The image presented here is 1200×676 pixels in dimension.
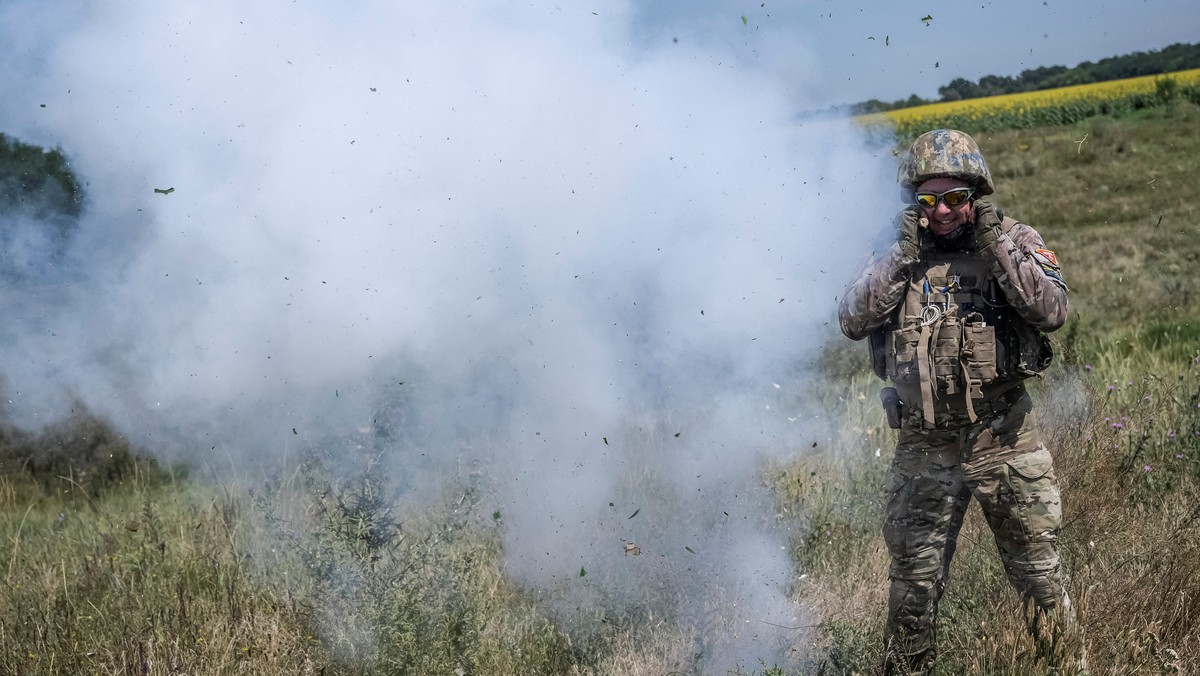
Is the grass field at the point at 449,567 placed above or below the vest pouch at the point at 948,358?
below

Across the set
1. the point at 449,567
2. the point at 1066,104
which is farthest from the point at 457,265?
the point at 1066,104

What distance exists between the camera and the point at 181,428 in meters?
5.48

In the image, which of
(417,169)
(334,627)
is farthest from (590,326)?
(334,627)

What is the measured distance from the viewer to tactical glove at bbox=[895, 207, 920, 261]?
3.97m

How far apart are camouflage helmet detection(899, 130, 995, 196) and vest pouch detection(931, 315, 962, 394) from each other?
0.60 metres

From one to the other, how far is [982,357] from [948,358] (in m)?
0.13

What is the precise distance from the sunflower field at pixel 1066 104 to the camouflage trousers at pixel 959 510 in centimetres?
2929

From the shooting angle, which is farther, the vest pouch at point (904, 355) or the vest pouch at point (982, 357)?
the vest pouch at point (904, 355)

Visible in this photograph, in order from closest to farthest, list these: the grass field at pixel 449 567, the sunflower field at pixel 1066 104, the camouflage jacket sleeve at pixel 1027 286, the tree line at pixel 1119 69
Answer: the camouflage jacket sleeve at pixel 1027 286
the grass field at pixel 449 567
the sunflower field at pixel 1066 104
the tree line at pixel 1119 69

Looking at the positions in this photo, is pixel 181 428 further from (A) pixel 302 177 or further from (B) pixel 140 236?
(A) pixel 302 177

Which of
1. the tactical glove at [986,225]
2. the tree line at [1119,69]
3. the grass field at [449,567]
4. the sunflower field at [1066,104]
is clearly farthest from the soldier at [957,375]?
the tree line at [1119,69]

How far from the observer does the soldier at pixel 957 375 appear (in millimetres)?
3939

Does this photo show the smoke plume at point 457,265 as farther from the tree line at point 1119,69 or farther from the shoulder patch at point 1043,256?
the tree line at point 1119,69

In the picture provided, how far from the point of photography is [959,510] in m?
4.20
